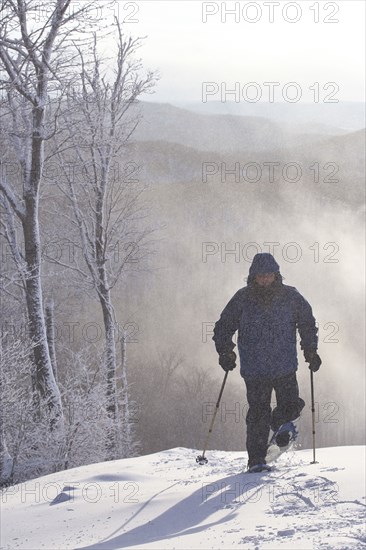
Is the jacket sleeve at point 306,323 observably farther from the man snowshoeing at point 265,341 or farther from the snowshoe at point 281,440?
the snowshoe at point 281,440

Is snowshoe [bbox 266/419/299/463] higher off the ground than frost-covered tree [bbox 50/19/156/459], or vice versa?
frost-covered tree [bbox 50/19/156/459]

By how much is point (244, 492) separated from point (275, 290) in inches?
73.8

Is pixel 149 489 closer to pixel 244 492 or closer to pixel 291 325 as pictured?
pixel 244 492

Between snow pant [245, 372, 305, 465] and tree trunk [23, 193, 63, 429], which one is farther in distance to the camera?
tree trunk [23, 193, 63, 429]

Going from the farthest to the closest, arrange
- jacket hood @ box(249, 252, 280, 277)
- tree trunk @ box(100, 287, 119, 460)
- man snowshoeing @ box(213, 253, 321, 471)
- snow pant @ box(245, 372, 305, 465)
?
tree trunk @ box(100, 287, 119, 460), snow pant @ box(245, 372, 305, 465), man snowshoeing @ box(213, 253, 321, 471), jacket hood @ box(249, 252, 280, 277)

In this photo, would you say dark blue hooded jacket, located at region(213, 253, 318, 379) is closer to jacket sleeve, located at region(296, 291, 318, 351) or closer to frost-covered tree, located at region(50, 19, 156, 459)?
jacket sleeve, located at region(296, 291, 318, 351)

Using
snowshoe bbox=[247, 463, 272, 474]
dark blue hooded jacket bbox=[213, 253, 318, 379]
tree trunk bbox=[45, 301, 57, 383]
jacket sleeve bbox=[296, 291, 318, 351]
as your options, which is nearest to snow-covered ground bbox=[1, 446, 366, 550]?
snowshoe bbox=[247, 463, 272, 474]

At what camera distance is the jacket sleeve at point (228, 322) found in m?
7.29

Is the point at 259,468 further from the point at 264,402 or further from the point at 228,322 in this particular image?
the point at 228,322

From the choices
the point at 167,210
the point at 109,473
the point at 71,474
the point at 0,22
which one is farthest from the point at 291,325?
the point at 167,210

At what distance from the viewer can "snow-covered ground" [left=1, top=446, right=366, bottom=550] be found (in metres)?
4.98

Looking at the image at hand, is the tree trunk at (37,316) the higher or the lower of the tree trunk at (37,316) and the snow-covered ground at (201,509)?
the higher

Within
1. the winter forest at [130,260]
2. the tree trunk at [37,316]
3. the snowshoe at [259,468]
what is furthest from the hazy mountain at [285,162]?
the snowshoe at [259,468]

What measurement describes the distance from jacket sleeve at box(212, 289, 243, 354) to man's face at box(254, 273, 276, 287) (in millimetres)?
236
